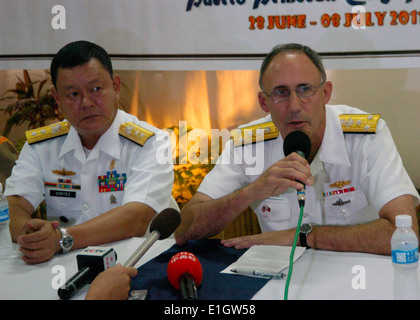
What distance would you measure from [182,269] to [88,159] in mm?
1215

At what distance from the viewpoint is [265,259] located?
67.8 inches

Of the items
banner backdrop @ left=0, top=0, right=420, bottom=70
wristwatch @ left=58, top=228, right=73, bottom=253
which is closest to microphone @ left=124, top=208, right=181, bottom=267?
wristwatch @ left=58, top=228, right=73, bottom=253

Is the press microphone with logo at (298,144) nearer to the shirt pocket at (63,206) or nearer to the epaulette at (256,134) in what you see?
the epaulette at (256,134)

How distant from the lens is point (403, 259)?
4.84 ft

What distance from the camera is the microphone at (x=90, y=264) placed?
152 centimetres

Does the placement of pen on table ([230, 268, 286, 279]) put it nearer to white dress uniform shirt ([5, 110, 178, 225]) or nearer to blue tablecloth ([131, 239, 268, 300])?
blue tablecloth ([131, 239, 268, 300])

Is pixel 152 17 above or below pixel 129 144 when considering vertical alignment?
above

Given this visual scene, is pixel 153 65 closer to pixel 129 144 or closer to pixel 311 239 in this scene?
pixel 129 144

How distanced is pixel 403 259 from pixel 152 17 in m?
2.40

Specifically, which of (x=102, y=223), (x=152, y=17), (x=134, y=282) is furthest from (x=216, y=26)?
(x=134, y=282)

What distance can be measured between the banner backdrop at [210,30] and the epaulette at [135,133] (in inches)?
31.0

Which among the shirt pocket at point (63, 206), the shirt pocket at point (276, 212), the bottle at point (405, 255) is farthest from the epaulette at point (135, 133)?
the bottle at point (405, 255)

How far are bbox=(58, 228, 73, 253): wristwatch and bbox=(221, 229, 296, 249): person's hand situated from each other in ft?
1.97

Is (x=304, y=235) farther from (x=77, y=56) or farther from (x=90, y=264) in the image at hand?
(x=77, y=56)
